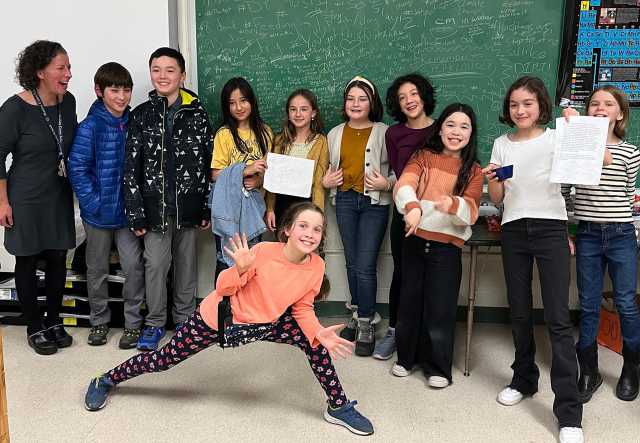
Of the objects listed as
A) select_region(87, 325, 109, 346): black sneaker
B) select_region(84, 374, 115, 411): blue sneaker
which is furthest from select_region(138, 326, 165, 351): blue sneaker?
select_region(84, 374, 115, 411): blue sneaker

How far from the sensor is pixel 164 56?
3.07 metres

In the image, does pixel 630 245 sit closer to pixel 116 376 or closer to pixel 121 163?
pixel 116 376

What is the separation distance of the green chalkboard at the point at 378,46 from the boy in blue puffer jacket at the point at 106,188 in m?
0.69

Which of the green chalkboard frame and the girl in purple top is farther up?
the green chalkboard frame

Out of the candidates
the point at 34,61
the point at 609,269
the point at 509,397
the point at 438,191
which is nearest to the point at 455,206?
the point at 438,191

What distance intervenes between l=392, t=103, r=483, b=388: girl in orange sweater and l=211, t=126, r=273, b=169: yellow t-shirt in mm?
931

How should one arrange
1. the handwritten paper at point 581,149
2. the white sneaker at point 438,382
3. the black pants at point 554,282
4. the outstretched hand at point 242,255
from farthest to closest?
the white sneaker at point 438,382
the black pants at point 554,282
the handwritten paper at point 581,149
the outstretched hand at point 242,255

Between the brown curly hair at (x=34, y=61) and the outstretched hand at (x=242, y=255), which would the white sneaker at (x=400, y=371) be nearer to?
the outstretched hand at (x=242, y=255)

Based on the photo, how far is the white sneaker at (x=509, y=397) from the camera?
2.61 m

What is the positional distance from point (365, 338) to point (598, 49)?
6.97 ft

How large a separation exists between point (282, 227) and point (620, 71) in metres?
2.29

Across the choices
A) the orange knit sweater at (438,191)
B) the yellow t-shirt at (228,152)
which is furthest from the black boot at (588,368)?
the yellow t-shirt at (228,152)

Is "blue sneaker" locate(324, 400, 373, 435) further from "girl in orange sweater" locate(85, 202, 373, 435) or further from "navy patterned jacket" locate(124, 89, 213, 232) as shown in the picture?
"navy patterned jacket" locate(124, 89, 213, 232)

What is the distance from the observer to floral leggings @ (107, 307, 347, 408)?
2.34 metres
